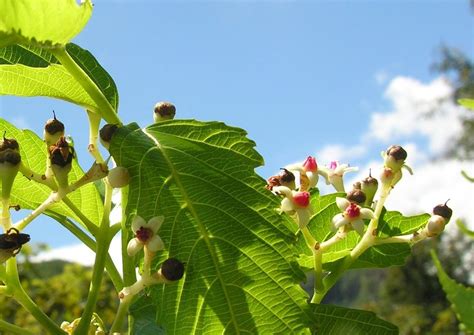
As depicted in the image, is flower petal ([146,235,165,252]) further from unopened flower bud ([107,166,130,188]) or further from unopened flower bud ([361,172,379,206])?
unopened flower bud ([361,172,379,206])

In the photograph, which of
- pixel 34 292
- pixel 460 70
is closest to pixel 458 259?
pixel 460 70

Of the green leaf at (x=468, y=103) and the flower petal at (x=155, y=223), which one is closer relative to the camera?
the green leaf at (x=468, y=103)

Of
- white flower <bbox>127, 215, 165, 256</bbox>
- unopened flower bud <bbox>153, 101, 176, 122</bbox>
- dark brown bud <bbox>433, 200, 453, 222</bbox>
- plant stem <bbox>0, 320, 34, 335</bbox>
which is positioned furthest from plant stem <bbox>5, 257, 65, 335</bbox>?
dark brown bud <bbox>433, 200, 453, 222</bbox>

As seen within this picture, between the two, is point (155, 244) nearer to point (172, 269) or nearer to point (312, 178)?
point (172, 269)

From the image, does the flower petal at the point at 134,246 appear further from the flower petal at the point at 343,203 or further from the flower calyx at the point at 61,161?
the flower petal at the point at 343,203

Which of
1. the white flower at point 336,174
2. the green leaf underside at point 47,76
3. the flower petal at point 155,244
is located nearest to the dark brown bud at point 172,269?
the flower petal at point 155,244

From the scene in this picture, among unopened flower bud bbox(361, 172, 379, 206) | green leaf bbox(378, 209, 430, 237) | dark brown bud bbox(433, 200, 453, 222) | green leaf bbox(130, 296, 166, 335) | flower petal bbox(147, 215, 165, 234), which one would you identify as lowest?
green leaf bbox(130, 296, 166, 335)
